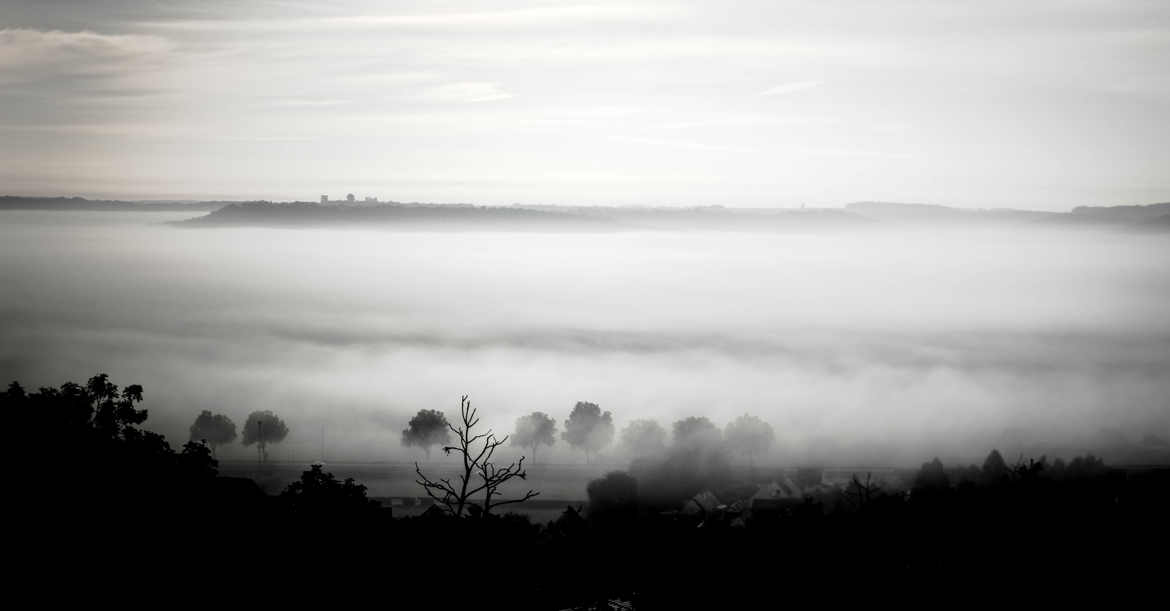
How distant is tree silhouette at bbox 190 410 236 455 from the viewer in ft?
384

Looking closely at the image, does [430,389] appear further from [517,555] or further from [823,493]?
[517,555]

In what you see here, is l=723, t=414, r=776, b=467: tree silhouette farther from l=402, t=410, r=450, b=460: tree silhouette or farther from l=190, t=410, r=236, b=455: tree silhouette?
l=190, t=410, r=236, b=455: tree silhouette

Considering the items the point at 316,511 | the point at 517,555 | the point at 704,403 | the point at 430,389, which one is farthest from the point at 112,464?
→ the point at 430,389

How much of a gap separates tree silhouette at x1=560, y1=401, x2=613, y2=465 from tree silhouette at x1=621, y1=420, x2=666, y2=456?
2.57 m

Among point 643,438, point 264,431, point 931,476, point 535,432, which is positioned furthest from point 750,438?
point 264,431

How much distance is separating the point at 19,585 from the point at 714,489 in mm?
62190

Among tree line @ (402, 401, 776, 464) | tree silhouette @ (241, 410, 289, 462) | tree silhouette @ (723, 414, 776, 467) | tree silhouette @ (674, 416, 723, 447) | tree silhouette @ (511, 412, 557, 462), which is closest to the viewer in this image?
tree silhouette @ (674, 416, 723, 447)

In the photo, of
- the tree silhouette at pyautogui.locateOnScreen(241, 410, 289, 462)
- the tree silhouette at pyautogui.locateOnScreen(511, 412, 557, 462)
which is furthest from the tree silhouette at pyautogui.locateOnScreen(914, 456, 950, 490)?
the tree silhouette at pyautogui.locateOnScreen(241, 410, 289, 462)

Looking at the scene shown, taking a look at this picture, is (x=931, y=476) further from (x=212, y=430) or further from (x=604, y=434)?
(x=212, y=430)

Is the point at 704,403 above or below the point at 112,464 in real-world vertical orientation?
below

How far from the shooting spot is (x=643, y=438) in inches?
4478

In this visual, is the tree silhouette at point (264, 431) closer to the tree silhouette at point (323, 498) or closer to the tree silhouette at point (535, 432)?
the tree silhouette at point (535, 432)

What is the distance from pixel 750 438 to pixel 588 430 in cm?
1989

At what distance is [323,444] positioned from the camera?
12338 cm
